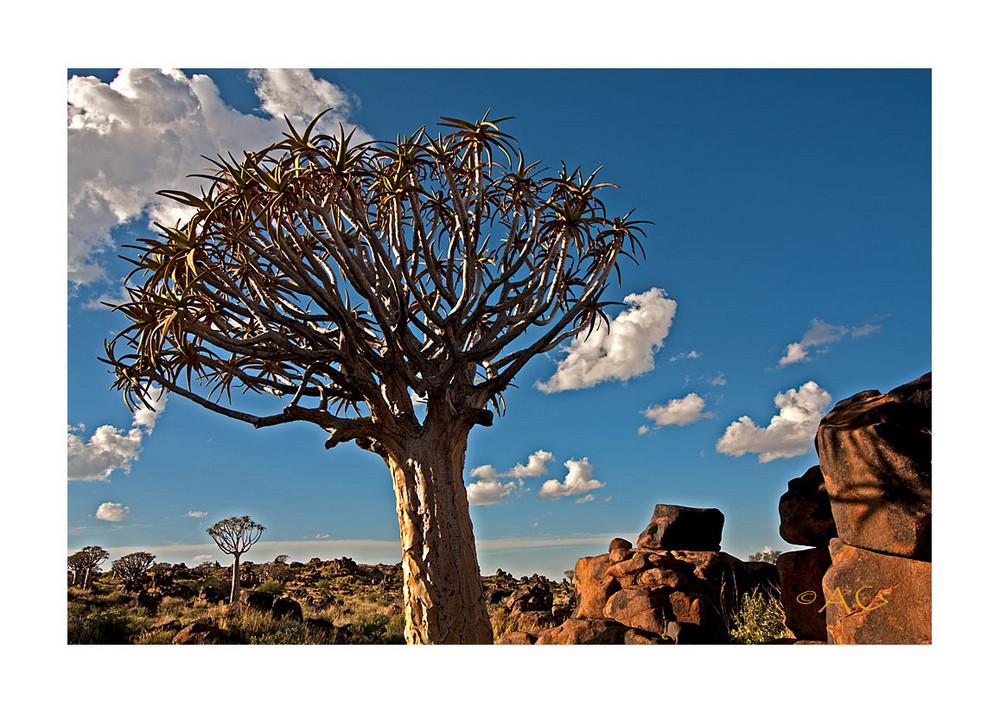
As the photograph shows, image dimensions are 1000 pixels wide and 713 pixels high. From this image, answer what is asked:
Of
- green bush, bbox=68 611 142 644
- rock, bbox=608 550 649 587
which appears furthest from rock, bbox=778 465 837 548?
green bush, bbox=68 611 142 644

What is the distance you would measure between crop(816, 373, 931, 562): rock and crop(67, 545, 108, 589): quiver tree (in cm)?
1497

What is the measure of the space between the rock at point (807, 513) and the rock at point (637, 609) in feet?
6.33

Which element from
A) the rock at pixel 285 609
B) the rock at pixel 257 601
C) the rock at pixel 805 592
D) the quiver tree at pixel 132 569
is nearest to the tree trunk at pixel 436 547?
the rock at pixel 805 592

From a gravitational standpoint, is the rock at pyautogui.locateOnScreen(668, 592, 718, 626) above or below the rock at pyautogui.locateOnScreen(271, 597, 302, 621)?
above

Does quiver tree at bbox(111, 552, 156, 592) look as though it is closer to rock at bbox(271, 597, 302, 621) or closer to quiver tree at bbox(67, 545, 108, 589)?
quiver tree at bbox(67, 545, 108, 589)

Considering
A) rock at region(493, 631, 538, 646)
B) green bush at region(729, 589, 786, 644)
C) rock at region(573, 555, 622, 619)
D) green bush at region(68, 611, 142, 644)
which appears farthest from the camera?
green bush at region(68, 611, 142, 644)

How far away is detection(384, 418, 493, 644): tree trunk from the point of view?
704 centimetres

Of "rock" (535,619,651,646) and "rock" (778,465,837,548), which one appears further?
"rock" (778,465,837,548)

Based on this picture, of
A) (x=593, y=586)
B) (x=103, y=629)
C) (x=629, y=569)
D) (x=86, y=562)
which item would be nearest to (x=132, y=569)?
(x=86, y=562)

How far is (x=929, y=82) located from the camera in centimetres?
772

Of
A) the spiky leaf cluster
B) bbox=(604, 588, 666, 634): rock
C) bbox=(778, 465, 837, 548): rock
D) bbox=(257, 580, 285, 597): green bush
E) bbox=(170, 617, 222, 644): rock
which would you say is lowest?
bbox=(257, 580, 285, 597): green bush

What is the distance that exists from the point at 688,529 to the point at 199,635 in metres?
7.39

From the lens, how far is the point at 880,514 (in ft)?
22.8
